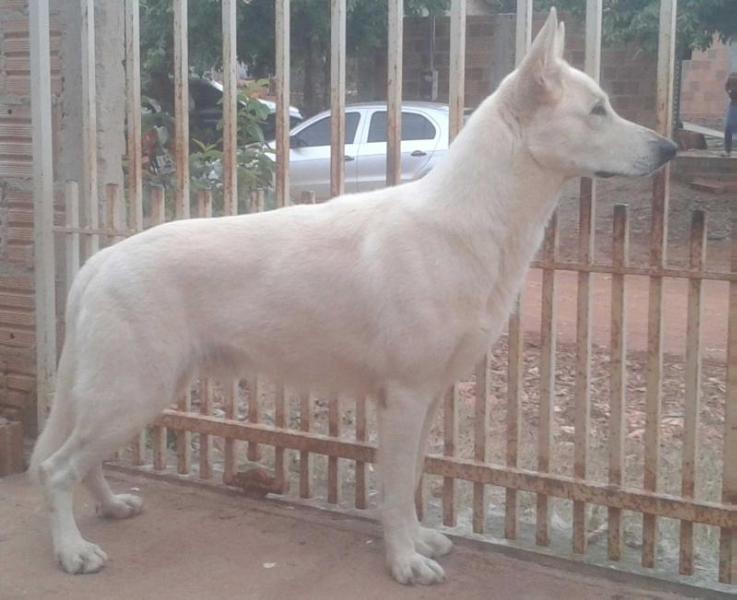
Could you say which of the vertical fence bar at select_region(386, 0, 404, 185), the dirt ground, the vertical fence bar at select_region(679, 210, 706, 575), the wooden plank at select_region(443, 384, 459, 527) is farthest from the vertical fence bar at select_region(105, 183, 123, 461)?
the vertical fence bar at select_region(679, 210, 706, 575)

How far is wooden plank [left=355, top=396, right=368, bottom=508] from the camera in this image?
465 centimetres

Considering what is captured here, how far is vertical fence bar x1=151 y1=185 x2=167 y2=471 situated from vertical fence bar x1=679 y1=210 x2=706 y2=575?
2.51 m

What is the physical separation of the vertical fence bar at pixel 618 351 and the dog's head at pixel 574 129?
253mm

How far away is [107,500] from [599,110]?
2674 mm

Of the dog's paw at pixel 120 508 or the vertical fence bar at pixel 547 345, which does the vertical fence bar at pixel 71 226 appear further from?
the vertical fence bar at pixel 547 345

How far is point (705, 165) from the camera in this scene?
17328 millimetres

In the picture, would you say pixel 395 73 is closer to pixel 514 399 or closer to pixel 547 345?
pixel 547 345

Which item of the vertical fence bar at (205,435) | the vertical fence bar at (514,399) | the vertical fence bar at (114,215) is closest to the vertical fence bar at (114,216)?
the vertical fence bar at (114,215)

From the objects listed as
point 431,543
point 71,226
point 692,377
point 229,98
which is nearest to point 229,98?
point 229,98

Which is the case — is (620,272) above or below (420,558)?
above

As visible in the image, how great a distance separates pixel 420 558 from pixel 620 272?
1.33 metres

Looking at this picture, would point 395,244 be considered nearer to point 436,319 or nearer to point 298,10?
point 436,319

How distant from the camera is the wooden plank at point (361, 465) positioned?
465 centimetres

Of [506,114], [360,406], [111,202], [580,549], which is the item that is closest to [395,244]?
[506,114]
